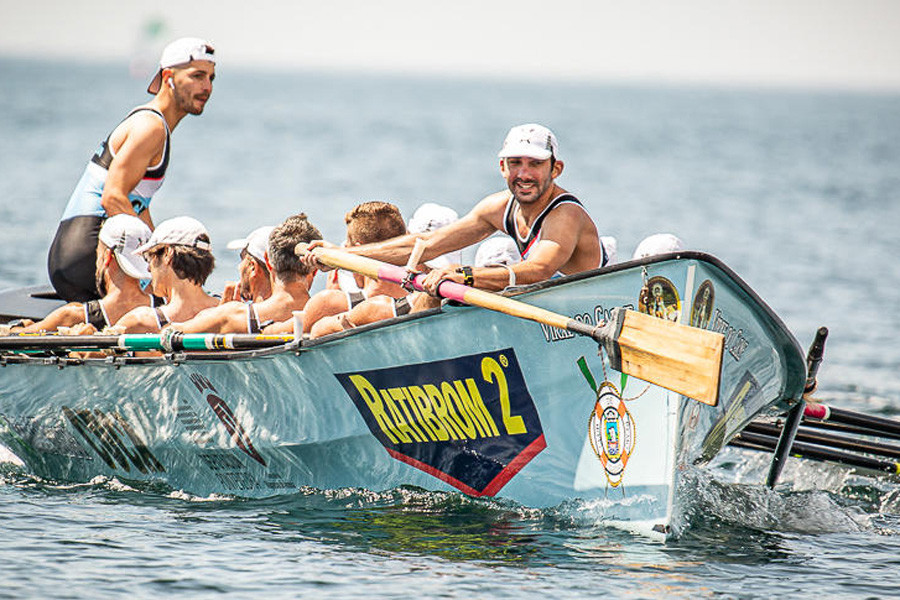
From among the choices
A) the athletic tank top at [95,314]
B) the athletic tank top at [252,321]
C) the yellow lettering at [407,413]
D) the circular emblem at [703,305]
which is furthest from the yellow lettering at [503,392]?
the athletic tank top at [95,314]

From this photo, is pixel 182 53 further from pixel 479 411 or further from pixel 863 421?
pixel 863 421

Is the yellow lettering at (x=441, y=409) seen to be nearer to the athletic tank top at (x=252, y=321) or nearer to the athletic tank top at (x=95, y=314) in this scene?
the athletic tank top at (x=252, y=321)

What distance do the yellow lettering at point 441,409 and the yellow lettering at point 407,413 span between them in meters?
0.17

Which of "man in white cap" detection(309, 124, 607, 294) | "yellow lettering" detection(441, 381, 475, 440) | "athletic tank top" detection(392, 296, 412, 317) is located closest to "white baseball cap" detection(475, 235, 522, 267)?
"man in white cap" detection(309, 124, 607, 294)

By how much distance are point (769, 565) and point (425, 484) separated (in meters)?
2.05

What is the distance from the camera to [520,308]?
21.5ft

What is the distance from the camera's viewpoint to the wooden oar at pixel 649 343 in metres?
6.11

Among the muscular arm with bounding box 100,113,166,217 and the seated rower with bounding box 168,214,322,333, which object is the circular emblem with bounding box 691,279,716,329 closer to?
the seated rower with bounding box 168,214,322,333

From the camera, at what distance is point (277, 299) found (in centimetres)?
826

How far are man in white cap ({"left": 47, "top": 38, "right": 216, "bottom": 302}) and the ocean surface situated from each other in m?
1.62

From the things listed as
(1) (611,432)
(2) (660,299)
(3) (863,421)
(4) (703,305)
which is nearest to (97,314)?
(1) (611,432)

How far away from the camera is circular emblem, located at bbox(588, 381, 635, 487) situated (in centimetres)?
684

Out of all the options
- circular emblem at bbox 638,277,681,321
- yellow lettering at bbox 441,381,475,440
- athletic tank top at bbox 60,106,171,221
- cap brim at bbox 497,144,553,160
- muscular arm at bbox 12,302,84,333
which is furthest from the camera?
athletic tank top at bbox 60,106,171,221

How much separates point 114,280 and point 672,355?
436 centimetres
